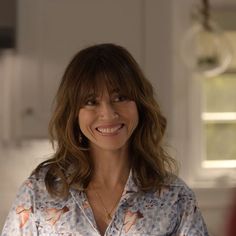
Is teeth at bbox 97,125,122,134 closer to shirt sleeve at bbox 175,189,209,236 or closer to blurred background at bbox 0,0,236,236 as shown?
shirt sleeve at bbox 175,189,209,236

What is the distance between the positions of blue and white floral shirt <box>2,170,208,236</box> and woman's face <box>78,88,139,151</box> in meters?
0.14

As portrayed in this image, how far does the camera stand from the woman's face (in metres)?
1.13

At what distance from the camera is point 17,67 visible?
2.09 meters

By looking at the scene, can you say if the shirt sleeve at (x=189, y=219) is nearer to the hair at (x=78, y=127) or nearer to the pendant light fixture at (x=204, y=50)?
the hair at (x=78, y=127)

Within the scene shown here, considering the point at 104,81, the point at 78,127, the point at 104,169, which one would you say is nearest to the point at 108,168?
the point at 104,169

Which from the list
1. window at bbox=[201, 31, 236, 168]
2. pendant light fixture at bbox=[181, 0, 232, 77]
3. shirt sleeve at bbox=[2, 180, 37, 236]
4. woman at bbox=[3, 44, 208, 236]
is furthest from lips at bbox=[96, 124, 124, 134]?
window at bbox=[201, 31, 236, 168]

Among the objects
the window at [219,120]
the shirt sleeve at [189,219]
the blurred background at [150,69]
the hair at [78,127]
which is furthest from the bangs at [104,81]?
the window at [219,120]

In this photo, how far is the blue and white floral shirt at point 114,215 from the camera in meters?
1.15

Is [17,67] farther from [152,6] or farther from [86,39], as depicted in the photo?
[152,6]

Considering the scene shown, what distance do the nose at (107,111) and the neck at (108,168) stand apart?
0.43ft

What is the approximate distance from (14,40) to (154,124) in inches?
38.1

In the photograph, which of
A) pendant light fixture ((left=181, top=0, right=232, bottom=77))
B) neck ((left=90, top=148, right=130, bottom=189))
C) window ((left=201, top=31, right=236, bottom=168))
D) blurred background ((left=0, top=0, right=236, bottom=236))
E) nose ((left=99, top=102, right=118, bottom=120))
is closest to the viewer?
nose ((left=99, top=102, right=118, bottom=120))

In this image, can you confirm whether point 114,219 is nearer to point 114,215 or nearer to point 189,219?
point 114,215

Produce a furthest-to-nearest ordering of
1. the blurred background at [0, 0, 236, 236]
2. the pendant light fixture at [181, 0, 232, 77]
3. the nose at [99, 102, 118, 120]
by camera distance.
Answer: the pendant light fixture at [181, 0, 232, 77] → the blurred background at [0, 0, 236, 236] → the nose at [99, 102, 118, 120]
